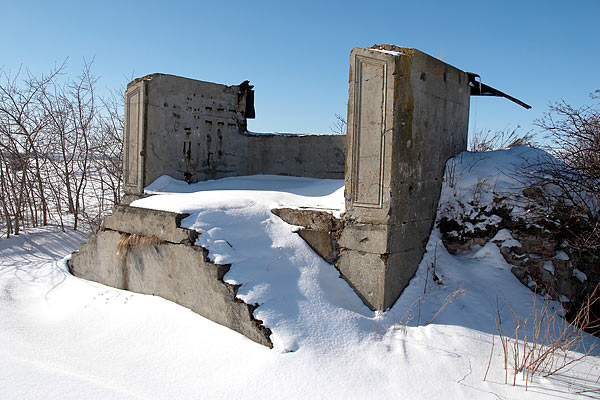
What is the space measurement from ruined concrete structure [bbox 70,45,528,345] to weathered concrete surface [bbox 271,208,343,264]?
0.04 feet

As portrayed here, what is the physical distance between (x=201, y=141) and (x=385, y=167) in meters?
3.68

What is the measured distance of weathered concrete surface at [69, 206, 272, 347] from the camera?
170 inches

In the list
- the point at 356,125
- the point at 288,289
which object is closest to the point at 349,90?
the point at 356,125

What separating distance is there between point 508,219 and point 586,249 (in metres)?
0.80

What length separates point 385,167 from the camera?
174 inches

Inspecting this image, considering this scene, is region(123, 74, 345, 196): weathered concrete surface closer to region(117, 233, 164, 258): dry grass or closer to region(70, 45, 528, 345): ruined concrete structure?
region(70, 45, 528, 345): ruined concrete structure

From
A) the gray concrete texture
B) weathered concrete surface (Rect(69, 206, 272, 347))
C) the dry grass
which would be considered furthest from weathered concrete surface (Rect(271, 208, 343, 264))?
the dry grass

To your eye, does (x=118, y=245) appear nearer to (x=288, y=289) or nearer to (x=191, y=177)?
(x=191, y=177)

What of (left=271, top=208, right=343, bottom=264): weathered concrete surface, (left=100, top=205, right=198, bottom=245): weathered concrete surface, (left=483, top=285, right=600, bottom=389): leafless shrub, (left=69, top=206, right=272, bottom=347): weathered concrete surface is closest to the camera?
(left=483, top=285, right=600, bottom=389): leafless shrub

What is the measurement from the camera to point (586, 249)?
4746 millimetres

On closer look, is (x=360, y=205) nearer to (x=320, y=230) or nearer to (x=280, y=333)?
(x=320, y=230)

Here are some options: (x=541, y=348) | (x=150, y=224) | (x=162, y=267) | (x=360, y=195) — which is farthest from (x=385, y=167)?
(x=150, y=224)

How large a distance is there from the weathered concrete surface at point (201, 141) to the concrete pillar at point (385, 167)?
299cm

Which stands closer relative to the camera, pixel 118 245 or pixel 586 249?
pixel 586 249
